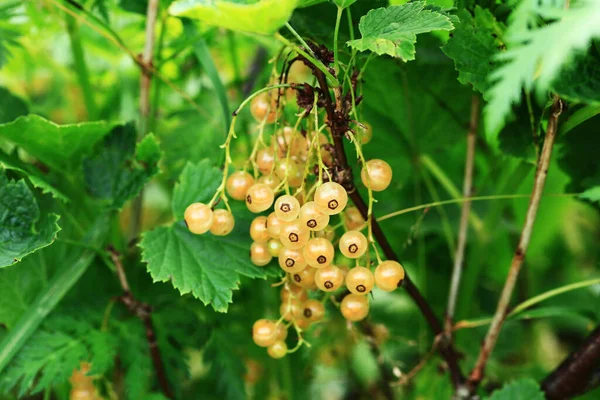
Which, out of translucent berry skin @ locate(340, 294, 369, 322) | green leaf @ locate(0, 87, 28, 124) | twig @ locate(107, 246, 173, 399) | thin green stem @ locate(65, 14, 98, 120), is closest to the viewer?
translucent berry skin @ locate(340, 294, 369, 322)

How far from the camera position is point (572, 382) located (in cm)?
78

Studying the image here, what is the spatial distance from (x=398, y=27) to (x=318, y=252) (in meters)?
0.26

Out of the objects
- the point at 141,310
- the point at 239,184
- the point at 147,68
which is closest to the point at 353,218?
the point at 239,184

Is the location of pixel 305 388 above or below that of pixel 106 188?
below

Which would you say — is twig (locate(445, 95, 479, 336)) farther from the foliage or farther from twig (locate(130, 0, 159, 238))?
twig (locate(130, 0, 159, 238))

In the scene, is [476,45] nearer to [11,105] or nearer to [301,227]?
[301,227]

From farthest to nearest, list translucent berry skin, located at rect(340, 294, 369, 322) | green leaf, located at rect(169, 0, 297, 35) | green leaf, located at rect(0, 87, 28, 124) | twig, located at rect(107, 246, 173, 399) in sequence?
green leaf, located at rect(0, 87, 28, 124) → twig, located at rect(107, 246, 173, 399) → translucent berry skin, located at rect(340, 294, 369, 322) → green leaf, located at rect(169, 0, 297, 35)

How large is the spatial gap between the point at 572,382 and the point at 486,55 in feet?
1.49

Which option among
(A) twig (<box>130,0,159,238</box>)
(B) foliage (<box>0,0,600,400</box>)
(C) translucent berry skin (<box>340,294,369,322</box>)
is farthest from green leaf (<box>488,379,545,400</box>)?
(A) twig (<box>130,0,159,238</box>)

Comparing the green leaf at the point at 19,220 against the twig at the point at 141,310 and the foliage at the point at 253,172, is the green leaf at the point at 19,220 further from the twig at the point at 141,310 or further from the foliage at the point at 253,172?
the twig at the point at 141,310

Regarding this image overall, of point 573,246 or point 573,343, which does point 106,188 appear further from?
point 573,343

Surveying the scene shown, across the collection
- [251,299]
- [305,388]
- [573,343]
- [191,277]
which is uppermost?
[191,277]

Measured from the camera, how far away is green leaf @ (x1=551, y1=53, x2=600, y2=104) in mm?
582

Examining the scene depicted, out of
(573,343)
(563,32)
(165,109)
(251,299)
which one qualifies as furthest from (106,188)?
(573,343)
